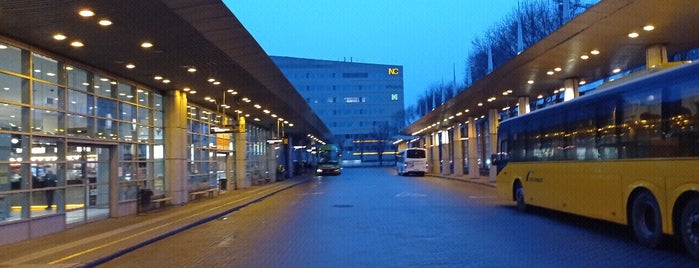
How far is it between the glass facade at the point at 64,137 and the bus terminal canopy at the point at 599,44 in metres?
13.1

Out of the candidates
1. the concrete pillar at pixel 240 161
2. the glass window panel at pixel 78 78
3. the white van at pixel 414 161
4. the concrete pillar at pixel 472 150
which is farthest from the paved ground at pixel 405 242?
the white van at pixel 414 161

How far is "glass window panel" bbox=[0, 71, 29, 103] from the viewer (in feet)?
Result: 48.3

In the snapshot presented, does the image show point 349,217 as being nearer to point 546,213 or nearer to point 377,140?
point 546,213

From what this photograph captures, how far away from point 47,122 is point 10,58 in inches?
83.8

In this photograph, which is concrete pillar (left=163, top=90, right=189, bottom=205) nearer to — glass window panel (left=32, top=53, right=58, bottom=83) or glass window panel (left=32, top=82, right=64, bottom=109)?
glass window panel (left=32, top=82, right=64, bottom=109)

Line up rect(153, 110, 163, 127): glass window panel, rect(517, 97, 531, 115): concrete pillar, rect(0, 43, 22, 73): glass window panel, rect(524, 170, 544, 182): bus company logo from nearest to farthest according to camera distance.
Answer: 1. rect(0, 43, 22, 73): glass window panel
2. rect(524, 170, 544, 182): bus company logo
3. rect(153, 110, 163, 127): glass window panel
4. rect(517, 97, 531, 115): concrete pillar

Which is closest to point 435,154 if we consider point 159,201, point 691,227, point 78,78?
point 159,201

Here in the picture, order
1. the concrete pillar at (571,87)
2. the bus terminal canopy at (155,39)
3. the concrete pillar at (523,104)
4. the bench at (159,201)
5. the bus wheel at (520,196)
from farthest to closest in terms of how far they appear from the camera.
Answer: the concrete pillar at (523,104) < the concrete pillar at (571,87) < the bench at (159,201) < the bus wheel at (520,196) < the bus terminal canopy at (155,39)

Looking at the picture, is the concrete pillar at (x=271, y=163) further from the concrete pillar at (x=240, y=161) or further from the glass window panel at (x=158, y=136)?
the glass window panel at (x=158, y=136)

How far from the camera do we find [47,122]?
16641 mm

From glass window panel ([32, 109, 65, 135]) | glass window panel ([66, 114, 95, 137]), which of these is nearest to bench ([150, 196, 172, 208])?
glass window panel ([66, 114, 95, 137])

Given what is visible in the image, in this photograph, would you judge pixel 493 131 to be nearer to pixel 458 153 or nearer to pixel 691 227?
pixel 458 153

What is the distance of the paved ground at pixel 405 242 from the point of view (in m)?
11.1

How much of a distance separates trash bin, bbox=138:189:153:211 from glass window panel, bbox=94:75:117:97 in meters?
3.49
